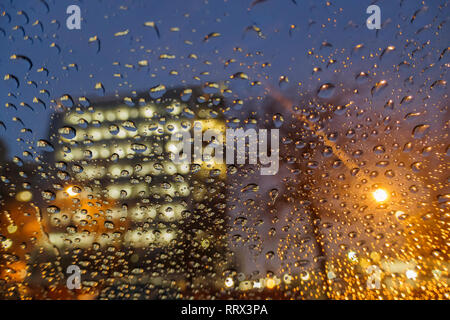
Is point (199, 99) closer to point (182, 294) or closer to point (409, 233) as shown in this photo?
point (182, 294)

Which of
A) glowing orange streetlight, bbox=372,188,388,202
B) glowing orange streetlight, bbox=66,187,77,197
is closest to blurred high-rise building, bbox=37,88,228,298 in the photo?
glowing orange streetlight, bbox=66,187,77,197

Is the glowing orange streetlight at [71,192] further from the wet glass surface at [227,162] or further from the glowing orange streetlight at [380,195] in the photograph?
the glowing orange streetlight at [380,195]

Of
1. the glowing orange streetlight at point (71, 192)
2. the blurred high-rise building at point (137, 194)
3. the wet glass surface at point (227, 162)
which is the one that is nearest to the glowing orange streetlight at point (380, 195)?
the wet glass surface at point (227, 162)

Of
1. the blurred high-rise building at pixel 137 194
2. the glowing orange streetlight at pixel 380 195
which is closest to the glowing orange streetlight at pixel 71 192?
the blurred high-rise building at pixel 137 194

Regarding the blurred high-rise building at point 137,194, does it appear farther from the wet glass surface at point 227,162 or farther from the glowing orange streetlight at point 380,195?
the glowing orange streetlight at point 380,195

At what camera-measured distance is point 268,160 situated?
1.21m

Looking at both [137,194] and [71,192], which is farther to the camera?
[137,194]

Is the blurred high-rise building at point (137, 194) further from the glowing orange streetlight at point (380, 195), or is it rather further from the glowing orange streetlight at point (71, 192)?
the glowing orange streetlight at point (380, 195)

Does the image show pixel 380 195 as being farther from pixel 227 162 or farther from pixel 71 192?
pixel 71 192

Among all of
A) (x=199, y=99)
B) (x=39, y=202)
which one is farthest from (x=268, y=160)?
(x=39, y=202)

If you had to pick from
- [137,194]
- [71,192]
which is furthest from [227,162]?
[71,192]

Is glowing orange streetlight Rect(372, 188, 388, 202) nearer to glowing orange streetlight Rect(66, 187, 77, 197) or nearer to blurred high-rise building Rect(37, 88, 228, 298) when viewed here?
blurred high-rise building Rect(37, 88, 228, 298)

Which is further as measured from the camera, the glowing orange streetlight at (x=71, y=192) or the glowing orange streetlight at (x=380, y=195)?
the glowing orange streetlight at (x=380, y=195)
